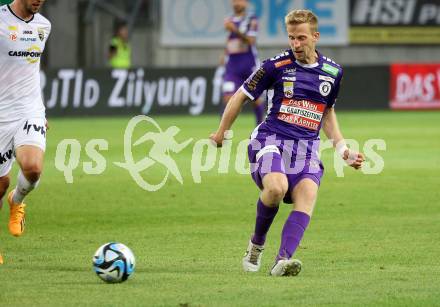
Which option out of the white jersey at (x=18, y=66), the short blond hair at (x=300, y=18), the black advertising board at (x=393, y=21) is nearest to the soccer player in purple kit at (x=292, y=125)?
the short blond hair at (x=300, y=18)

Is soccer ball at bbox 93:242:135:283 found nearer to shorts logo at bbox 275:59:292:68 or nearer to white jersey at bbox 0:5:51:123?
shorts logo at bbox 275:59:292:68

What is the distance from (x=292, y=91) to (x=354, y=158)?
28.4 inches

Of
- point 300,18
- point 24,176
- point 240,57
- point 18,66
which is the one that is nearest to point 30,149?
point 24,176

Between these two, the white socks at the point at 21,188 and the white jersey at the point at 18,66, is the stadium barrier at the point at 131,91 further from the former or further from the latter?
the white jersey at the point at 18,66

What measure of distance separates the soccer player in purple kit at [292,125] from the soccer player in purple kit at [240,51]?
12381mm

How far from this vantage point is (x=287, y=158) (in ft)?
29.3

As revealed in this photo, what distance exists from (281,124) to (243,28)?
12.7 m

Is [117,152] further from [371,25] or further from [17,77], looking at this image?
[371,25]

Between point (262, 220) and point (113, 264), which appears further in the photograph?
point (262, 220)

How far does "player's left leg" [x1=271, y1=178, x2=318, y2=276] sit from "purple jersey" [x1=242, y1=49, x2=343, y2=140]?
17.1 inches

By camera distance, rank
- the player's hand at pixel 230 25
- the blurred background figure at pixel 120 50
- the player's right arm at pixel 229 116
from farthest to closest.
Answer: the blurred background figure at pixel 120 50, the player's hand at pixel 230 25, the player's right arm at pixel 229 116

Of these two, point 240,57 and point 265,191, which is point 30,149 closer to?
point 265,191

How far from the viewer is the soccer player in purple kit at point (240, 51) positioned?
70.6 feet

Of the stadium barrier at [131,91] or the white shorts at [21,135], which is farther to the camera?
the stadium barrier at [131,91]
